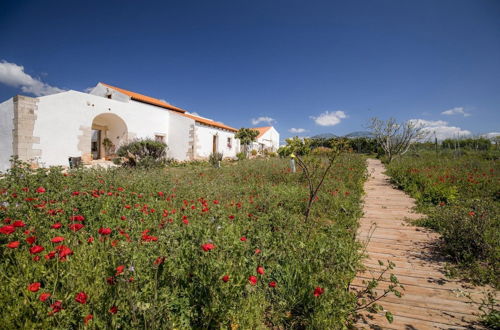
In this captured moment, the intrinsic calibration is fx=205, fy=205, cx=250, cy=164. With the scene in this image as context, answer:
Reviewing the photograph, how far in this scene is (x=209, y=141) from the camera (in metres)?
18.8

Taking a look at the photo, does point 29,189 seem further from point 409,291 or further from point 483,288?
point 483,288

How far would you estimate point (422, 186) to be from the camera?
259 inches

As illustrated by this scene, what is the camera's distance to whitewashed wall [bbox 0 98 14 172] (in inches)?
393

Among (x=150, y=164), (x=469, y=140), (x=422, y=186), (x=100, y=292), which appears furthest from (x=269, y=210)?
(x=469, y=140)

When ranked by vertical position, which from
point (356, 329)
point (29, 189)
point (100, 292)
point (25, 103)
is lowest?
point (356, 329)

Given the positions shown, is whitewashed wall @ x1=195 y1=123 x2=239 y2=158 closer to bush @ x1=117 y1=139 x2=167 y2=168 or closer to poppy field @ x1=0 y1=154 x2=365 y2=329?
bush @ x1=117 y1=139 x2=167 y2=168

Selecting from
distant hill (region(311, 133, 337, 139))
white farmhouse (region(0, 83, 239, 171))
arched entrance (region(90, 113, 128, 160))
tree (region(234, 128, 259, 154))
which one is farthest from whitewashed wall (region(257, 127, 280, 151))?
distant hill (region(311, 133, 337, 139))

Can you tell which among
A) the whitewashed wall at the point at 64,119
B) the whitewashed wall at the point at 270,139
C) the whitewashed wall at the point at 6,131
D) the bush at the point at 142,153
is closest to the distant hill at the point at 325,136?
the bush at the point at 142,153

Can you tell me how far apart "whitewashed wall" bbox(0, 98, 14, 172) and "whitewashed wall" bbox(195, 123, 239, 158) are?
1012 centimetres

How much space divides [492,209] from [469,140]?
25501 mm

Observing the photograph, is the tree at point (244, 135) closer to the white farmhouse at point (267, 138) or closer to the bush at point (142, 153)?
the white farmhouse at point (267, 138)

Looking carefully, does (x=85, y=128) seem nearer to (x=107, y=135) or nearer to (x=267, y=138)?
(x=107, y=135)

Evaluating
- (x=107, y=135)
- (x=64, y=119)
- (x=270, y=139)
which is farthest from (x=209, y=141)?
(x=270, y=139)

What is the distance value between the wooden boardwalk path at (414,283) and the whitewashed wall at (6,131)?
1522 cm
